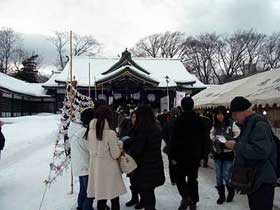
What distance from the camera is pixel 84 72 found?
3419 cm

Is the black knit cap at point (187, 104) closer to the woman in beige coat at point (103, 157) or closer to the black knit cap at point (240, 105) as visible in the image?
the woman in beige coat at point (103, 157)

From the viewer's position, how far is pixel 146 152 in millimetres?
4891

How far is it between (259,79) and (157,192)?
4.83 meters

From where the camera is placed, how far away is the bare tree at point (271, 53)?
49.0 metres

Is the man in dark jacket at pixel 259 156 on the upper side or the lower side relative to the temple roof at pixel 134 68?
lower

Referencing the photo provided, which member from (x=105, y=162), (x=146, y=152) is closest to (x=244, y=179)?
(x=146, y=152)

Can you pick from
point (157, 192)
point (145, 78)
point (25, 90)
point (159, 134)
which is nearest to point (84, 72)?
point (25, 90)

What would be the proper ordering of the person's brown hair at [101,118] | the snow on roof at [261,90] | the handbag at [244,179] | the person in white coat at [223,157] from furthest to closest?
the snow on roof at [261,90] → the person in white coat at [223,157] → the person's brown hair at [101,118] → the handbag at [244,179]

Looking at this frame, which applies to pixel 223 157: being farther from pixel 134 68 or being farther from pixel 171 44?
pixel 171 44

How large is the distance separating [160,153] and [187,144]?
0.75 meters

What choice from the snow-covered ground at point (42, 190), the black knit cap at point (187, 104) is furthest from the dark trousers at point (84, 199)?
the black knit cap at point (187, 104)

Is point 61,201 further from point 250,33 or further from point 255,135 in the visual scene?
point 250,33

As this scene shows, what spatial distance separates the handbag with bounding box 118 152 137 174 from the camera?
4855mm

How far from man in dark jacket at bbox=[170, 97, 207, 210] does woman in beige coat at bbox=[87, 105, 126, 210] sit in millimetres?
1144
